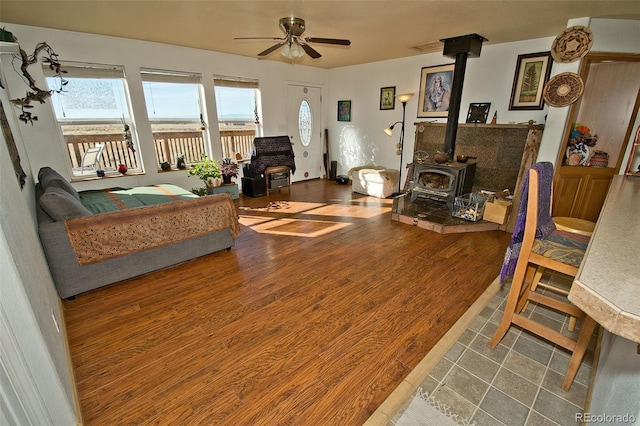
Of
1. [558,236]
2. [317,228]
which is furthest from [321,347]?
[317,228]

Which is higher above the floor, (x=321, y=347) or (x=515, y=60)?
(x=515, y=60)

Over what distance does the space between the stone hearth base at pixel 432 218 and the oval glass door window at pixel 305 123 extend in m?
3.02

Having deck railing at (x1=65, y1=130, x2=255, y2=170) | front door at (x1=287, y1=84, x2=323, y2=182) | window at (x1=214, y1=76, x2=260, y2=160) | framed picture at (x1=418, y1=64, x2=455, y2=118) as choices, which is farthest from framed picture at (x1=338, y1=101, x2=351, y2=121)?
deck railing at (x1=65, y1=130, x2=255, y2=170)

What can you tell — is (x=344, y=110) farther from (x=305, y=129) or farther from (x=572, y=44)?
(x=572, y=44)

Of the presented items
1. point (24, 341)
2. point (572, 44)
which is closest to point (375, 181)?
point (572, 44)

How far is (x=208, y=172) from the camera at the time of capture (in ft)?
14.6

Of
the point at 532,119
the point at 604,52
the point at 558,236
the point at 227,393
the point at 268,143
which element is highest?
the point at 604,52

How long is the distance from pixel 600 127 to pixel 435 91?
87.6 inches

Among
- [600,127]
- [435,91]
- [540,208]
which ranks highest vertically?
[435,91]

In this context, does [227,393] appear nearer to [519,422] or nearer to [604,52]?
[519,422]

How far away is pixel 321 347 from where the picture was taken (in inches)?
71.6

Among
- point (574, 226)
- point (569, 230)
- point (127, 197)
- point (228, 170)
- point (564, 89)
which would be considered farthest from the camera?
point (228, 170)

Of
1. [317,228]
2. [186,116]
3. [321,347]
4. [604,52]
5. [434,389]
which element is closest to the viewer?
[434,389]

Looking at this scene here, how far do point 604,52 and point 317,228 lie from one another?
3745mm
